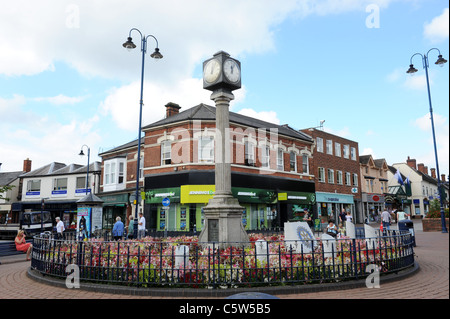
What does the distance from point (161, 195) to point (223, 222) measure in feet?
54.4

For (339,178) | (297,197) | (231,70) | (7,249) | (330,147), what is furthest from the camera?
(339,178)

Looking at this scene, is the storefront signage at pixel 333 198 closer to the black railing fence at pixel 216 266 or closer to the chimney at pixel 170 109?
the chimney at pixel 170 109

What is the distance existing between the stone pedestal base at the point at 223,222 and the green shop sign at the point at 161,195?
48.7ft

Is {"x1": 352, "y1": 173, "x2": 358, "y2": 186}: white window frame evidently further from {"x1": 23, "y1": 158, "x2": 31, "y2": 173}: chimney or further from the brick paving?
{"x1": 23, "y1": 158, "x2": 31, "y2": 173}: chimney

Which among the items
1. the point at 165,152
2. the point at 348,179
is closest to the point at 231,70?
the point at 165,152

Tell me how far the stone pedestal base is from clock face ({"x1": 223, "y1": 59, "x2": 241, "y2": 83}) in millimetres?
3877

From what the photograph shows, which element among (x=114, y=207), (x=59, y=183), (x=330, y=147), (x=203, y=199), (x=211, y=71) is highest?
(x=330, y=147)

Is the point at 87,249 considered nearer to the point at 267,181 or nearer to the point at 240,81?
the point at 240,81

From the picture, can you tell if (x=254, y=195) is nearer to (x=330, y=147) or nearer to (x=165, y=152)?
(x=165, y=152)

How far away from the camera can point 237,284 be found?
265 inches

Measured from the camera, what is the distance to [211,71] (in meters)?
11.1

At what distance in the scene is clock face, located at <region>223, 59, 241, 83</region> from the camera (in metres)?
10.9
